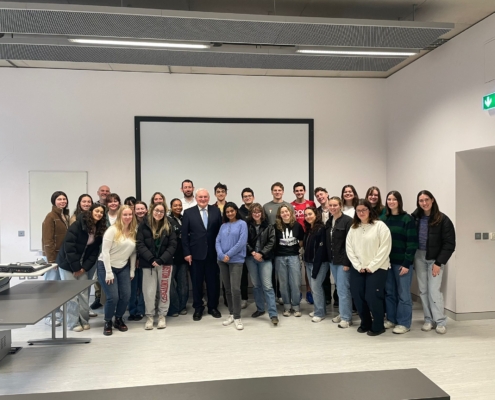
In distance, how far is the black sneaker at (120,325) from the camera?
14.5ft

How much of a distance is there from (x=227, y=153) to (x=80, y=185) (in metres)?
2.32

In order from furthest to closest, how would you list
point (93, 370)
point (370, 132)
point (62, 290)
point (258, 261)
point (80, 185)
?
1. point (370, 132)
2. point (80, 185)
3. point (258, 261)
4. point (62, 290)
5. point (93, 370)

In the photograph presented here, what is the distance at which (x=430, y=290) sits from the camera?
4.32 meters

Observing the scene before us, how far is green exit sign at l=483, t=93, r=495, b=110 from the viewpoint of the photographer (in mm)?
4133

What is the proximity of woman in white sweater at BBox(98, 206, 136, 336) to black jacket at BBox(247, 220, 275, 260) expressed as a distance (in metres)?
1.37

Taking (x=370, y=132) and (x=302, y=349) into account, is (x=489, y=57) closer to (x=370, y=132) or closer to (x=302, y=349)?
(x=370, y=132)

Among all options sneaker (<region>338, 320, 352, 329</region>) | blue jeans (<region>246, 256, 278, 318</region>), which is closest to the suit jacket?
blue jeans (<region>246, 256, 278, 318</region>)

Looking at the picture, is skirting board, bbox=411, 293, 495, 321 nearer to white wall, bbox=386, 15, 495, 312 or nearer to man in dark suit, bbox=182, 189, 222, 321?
white wall, bbox=386, 15, 495, 312

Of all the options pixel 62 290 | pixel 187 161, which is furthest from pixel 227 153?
pixel 62 290

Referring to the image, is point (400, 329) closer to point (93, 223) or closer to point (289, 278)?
point (289, 278)

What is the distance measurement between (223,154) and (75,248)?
9.08 feet

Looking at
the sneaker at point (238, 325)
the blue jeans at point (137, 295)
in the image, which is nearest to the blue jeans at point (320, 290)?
the sneaker at point (238, 325)

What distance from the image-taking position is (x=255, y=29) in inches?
152

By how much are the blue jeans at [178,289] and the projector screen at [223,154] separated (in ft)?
4.84
